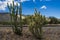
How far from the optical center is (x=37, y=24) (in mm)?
13406

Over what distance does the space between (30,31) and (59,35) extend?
5.64 ft

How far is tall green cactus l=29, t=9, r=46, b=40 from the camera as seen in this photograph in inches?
527

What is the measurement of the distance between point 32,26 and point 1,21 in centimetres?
678

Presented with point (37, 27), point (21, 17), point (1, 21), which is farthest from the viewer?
point (1, 21)

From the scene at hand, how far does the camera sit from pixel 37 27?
13.4 metres

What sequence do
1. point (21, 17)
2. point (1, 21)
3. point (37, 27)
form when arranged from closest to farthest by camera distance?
point (37, 27), point (21, 17), point (1, 21)

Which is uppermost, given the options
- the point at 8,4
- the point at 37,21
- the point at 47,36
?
the point at 8,4

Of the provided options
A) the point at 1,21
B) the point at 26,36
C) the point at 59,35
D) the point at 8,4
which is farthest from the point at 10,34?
the point at 1,21

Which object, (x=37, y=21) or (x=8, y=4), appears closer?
(x=37, y=21)

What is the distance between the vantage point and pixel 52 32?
1484 centimetres

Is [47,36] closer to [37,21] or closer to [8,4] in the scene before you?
[37,21]

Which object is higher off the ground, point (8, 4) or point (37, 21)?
point (8, 4)

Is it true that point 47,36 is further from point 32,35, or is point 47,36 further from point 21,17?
point 21,17

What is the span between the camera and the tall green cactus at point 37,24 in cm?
1340
